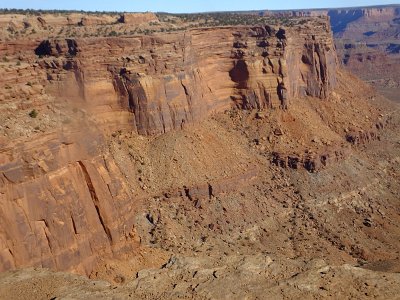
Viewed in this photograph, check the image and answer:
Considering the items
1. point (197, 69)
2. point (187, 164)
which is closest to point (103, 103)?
point (187, 164)

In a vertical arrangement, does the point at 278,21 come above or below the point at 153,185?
above

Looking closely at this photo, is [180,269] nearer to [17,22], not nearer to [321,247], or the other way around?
[321,247]

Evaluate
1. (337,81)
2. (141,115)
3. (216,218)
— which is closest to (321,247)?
(216,218)

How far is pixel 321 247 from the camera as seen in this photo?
41.4 meters

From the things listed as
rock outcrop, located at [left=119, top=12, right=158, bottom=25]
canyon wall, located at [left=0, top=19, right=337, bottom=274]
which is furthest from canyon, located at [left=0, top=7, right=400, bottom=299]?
rock outcrop, located at [left=119, top=12, right=158, bottom=25]

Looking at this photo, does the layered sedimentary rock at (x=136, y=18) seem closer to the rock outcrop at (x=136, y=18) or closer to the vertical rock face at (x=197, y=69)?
the rock outcrop at (x=136, y=18)

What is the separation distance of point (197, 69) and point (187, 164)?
1046 centimetres

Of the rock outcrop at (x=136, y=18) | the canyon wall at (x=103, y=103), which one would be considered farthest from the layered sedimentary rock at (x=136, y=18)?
the canyon wall at (x=103, y=103)

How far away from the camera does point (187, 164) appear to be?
43.7 metres

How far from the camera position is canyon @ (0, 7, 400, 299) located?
92.6ft

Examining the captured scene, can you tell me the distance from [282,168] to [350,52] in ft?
317

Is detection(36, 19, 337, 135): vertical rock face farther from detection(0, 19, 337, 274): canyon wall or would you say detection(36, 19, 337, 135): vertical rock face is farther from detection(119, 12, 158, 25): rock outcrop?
detection(119, 12, 158, 25): rock outcrop

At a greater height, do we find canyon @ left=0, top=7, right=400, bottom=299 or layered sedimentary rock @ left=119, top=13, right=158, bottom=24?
layered sedimentary rock @ left=119, top=13, right=158, bottom=24

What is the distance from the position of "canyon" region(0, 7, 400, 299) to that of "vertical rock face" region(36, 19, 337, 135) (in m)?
0.15
